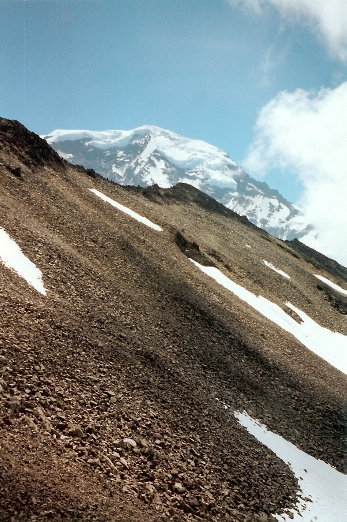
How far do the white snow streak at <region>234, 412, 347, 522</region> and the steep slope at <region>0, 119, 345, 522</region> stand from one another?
25.5 inches

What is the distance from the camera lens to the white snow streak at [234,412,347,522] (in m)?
15.8

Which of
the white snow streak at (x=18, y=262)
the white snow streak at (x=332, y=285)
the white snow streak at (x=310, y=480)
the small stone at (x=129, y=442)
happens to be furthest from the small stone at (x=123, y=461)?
the white snow streak at (x=332, y=285)

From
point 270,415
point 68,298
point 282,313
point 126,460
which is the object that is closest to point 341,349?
point 282,313

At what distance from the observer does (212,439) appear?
16.4 metres

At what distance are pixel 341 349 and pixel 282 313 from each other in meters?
8.39

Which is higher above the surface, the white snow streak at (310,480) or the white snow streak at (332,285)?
the white snow streak at (332,285)

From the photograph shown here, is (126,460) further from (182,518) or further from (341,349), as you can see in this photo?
(341,349)

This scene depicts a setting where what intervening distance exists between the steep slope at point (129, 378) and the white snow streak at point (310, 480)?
0.65 meters

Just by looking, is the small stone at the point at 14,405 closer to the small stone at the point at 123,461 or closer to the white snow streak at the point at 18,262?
the small stone at the point at 123,461

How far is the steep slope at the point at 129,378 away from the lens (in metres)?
11.0

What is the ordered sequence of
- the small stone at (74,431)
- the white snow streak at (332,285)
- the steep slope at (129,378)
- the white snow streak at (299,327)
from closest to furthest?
the steep slope at (129,378) → the small stone at (74,431) → the white snow streak at (299,327) → the white snow streak at (332,285)

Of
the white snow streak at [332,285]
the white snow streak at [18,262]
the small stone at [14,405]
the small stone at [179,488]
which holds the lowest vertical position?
the small stone at [14,405]

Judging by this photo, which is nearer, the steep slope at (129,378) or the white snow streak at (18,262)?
the steep slope at (129,378)

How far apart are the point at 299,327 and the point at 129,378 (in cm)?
3054
